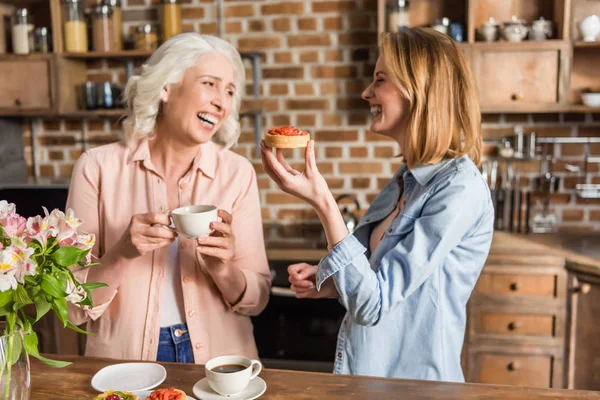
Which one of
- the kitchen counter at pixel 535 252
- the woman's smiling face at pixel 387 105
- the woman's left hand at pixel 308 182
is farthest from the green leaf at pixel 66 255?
the kitchen counter at pixel 535 252

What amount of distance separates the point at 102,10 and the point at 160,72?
4.90ft

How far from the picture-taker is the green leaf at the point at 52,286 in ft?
3.42

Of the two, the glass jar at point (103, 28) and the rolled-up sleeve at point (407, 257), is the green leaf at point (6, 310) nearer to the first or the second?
the rolled-up sleeve at point (407, 257)

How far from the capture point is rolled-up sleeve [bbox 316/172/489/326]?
136cm

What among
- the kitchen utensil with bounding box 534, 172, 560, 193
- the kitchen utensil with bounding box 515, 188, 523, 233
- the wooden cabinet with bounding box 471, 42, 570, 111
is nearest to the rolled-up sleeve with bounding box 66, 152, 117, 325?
the wooden cabinet with bounding box 471, 42, 570, 111

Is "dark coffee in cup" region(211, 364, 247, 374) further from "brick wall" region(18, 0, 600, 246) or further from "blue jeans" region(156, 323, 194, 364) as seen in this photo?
"brick wall" region(18, 0, 600, 246)

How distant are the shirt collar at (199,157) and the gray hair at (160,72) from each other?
0.03 meters

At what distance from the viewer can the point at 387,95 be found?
158 cm

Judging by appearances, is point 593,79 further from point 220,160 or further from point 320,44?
point 220,160

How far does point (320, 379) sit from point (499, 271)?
1496mm

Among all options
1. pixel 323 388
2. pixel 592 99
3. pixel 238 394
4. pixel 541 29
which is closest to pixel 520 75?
pixel 541 29

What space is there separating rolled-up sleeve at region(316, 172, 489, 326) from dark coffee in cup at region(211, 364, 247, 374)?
0.87ft

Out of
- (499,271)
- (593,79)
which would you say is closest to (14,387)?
(499,271)

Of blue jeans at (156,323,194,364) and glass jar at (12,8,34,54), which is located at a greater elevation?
glass jar at (12,8,34,54)
